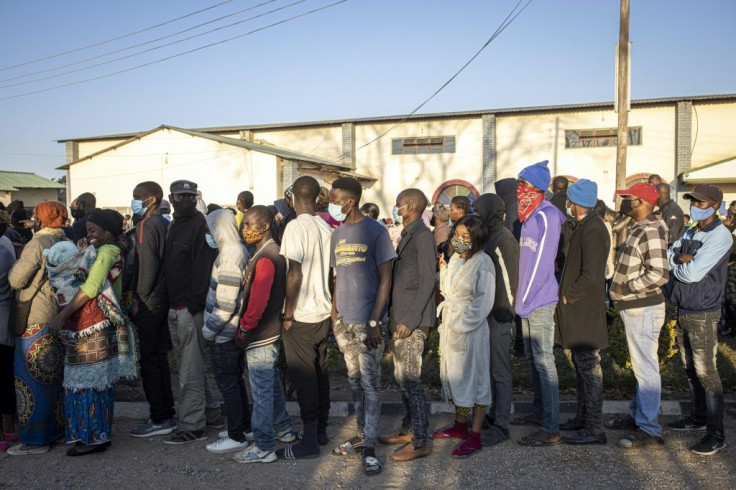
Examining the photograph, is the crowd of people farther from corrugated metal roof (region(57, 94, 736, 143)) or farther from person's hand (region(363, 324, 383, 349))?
corrugated metal roof (region(57, 94, 736, 143))

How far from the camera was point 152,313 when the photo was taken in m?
5.50

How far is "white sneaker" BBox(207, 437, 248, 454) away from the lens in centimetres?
516

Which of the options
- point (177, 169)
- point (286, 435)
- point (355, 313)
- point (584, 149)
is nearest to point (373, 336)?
point (355, 313)

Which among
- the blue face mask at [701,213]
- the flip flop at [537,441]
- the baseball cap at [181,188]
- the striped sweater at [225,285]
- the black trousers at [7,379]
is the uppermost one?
the baseball cap at [181,188]

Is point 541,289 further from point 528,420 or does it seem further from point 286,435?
point 286,435

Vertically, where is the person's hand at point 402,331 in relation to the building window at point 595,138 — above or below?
below

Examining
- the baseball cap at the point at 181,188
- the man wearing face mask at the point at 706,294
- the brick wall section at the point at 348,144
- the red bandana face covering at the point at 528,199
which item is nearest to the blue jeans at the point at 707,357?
the man wearing face mask at the point at 706,294

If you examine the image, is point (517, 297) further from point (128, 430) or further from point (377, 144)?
point (377, 144)

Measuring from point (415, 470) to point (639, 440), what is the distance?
6.13ft

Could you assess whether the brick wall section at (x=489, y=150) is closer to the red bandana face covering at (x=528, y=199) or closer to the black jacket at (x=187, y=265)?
the red bandana face covering at (x=528, y=199)

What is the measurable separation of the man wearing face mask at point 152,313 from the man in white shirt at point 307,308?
1.36m

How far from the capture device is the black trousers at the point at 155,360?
5531 mm

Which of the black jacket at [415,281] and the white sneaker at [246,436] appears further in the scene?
the white sneaker at [246,436]

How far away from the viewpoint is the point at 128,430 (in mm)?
5883
